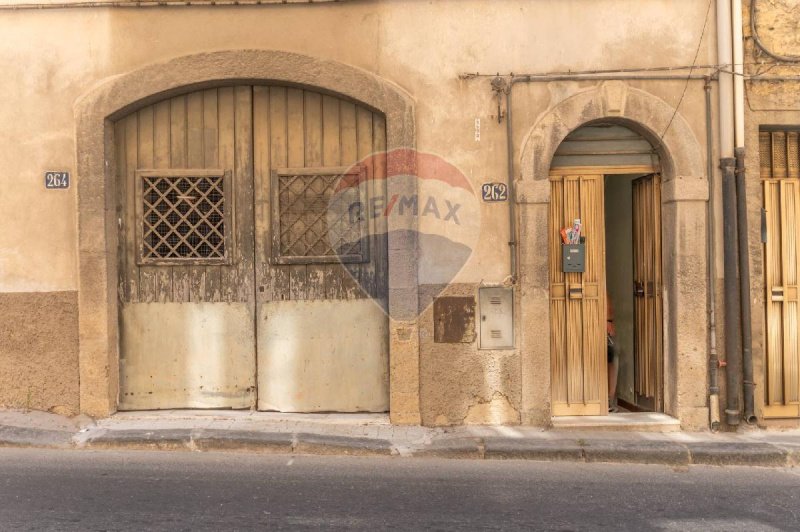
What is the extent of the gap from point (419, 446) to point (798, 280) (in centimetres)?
441

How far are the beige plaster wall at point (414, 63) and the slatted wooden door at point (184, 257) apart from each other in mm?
558

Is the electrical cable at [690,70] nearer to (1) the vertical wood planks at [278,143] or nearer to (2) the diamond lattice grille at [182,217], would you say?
(1) the vertical wood planks at [278,143]

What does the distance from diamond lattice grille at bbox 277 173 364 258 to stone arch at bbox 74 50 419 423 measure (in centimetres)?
60

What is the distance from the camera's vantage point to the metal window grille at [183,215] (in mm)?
7777

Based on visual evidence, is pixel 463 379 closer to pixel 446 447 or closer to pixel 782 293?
pixel 446 447

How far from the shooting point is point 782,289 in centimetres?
780

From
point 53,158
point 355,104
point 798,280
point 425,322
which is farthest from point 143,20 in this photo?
point 798,280

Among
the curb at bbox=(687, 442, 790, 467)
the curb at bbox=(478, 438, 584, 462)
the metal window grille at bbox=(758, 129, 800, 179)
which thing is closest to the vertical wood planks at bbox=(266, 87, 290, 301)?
the curb at bbox=(478, 438, 584, 462)

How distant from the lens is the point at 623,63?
755 cm

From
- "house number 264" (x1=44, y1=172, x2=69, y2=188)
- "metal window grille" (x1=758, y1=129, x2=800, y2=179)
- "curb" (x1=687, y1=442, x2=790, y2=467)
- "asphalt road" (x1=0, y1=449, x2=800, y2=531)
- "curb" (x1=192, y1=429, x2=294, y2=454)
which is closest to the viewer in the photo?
"asphalt road" (x1=0, y1=449, x2=800, y2=531)

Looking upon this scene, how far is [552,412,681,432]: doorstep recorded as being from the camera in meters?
7.41

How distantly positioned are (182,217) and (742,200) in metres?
5.74

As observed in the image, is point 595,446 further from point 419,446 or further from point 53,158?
point 53,158

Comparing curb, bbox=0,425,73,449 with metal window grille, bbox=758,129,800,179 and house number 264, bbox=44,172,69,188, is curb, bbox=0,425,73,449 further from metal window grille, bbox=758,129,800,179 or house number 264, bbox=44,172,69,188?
metal window grille, bbox=758,129,800,179
